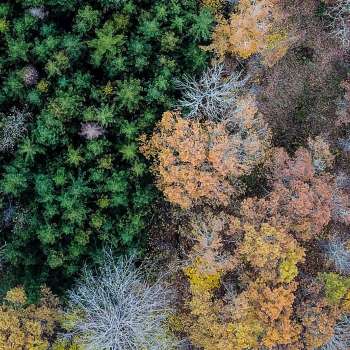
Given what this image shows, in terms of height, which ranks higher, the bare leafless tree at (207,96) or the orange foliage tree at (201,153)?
the bare leafless tree at (207,96)

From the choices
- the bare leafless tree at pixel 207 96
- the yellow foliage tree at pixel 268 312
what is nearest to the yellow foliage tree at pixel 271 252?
the yellow foliage tree at pixel 268 312

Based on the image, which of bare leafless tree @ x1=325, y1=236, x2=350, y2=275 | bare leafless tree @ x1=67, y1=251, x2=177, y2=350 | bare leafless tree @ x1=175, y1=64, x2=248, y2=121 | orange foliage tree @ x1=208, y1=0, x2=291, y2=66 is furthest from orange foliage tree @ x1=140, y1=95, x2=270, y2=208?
bare leafless tree @ x1=325, y1=236, x2=350, y2=275

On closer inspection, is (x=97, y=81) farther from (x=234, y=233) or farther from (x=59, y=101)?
(x=234, y=233)

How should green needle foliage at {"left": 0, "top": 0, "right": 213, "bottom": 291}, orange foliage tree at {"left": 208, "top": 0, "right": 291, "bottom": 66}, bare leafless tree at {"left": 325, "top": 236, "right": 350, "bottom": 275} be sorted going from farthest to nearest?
bare leafless tree at {"left": 325, "top": 236, "right": 350, "bottom": 275} → orange foliage tree at {"left": 208, "top": 0, "right": 291, "bottom": 66} → green needle foliage at {"left": 0, "top": 0, "right": 213, "bottom": 291}

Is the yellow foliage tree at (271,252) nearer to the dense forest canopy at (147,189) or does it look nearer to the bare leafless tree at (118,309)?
the dense forest canopy at (147,189)

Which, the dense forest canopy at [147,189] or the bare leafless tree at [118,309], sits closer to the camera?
the dense forest canopy at [147,189]

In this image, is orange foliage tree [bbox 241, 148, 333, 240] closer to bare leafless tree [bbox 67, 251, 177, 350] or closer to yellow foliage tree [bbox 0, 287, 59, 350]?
bare leafless tree [bbox 67, 251, 177, 350]

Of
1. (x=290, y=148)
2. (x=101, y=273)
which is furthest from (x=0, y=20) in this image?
(x=290, y=148)
